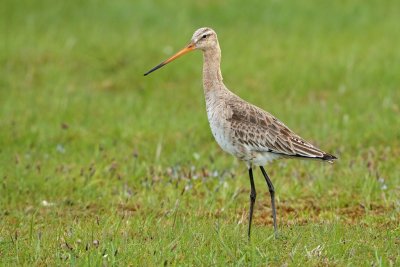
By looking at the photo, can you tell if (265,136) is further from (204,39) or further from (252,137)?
(204,39)

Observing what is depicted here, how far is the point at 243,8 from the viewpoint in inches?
604

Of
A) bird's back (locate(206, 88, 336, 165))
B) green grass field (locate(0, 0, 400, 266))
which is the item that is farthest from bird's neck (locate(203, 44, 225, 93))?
green grass field (locate(0, 0, 400, 266))

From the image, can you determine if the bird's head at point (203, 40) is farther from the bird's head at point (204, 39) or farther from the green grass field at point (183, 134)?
the green grass field at point (183, 134)

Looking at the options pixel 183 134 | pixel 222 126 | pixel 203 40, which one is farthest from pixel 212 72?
pixel 183 134

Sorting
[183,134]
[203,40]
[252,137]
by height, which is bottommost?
[252,137]

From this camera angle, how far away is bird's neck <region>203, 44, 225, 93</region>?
24.6ft

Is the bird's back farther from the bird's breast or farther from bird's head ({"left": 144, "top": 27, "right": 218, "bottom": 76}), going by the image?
bird's head ({"left": 144, "top": 27, "right": 218, "bottom": 76})

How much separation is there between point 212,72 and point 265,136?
924 millimetres

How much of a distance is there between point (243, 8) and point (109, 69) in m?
3.46

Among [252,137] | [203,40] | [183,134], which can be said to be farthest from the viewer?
[183,134]

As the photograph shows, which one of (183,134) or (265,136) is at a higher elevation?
(183,134)

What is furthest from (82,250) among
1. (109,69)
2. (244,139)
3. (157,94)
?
(109,69)

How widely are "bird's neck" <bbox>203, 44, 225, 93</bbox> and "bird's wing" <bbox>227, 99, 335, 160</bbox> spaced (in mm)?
458

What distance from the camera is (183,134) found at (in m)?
10.3
